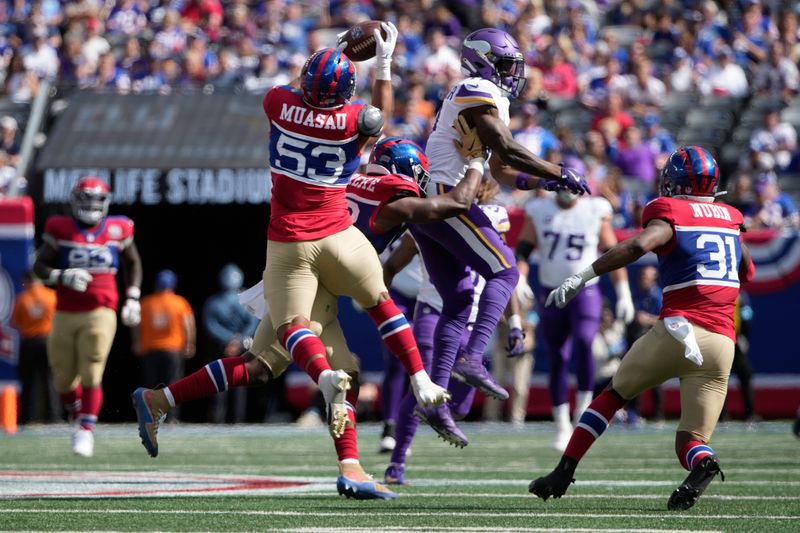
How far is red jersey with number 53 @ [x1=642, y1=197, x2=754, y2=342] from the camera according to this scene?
5773 mm

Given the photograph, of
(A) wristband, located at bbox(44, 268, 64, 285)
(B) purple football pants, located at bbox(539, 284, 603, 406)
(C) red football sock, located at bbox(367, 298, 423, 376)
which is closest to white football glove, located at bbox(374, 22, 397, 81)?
(C) red football sock, located at bbox(367, 298, 423, 376)

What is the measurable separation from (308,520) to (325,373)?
76 centimetres

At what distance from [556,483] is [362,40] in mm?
2380

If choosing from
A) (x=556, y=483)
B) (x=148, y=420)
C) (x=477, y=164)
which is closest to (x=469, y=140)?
(x=477, y=164)

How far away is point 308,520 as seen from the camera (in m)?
5.18

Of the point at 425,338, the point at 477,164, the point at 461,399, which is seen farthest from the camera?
the point at 425,338

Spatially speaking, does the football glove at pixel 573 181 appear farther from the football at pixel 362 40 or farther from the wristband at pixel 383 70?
the football at pixel 362 40

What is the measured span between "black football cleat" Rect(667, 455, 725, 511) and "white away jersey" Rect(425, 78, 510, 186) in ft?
6.57

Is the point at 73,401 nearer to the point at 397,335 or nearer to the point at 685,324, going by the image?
the point at 397,335

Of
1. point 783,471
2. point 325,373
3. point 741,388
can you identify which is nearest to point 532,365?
point 741,388

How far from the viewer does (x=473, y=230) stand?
696 centimetres

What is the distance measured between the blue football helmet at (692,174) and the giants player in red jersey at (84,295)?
5.13 metres

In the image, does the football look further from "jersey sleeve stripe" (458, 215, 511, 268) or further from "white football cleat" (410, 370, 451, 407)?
"white football cleat" (410, 370, 451, 407)

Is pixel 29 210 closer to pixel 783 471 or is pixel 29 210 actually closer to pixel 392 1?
pixel 392 1
